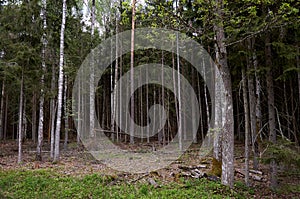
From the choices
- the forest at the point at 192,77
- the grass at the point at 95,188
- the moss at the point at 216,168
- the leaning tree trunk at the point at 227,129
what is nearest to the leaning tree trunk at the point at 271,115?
the forest at the point at 192,77

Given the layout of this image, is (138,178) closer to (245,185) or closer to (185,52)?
(245,185)

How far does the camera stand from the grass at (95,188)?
682 centimetres

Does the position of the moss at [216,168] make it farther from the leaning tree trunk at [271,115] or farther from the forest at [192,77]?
the leaning tree trunk at [271,115]

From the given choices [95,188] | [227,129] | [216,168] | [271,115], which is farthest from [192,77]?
[95,188]

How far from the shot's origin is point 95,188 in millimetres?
7211

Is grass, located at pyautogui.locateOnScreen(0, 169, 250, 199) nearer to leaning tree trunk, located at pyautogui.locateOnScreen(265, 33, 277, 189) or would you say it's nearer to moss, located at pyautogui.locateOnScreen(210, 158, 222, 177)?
leaning tree trunk, located at pyautogui.locateOnScreen(265, 33, 277, 189)

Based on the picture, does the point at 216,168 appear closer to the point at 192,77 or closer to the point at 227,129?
the point at 227,129

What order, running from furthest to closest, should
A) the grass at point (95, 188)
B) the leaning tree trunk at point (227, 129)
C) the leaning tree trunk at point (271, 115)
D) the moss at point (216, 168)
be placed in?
1. the moss at point (216, 168)
2. the leaning tree trunk at point (271, 115)
3. the leaning tree trunk at point (227, 129)
4. the grass at point (95, 188)

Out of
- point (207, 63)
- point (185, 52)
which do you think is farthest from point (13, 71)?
point (207, 63)

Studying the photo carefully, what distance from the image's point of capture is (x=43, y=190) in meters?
7.27

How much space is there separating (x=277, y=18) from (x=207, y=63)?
13589 mm

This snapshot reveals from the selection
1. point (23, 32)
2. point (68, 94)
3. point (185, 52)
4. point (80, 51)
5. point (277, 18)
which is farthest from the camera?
point (68, 94)

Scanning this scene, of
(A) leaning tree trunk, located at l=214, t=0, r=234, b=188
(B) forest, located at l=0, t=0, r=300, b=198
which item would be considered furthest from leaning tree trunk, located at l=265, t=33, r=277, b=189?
(A) leaning tree trunk, located at l=214, t=0, r=234, b=188

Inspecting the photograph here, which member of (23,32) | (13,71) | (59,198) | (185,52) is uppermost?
(185,52)
